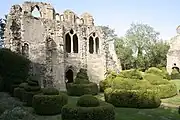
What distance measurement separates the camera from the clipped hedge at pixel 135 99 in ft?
61.6

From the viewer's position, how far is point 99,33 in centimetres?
4100

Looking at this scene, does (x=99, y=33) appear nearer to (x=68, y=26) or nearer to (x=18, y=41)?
Result: (x=68, y=26)

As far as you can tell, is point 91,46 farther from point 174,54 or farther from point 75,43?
point 174,54

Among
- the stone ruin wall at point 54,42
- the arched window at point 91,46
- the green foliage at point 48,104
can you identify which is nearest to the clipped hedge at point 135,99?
the green foliage at point 48,104

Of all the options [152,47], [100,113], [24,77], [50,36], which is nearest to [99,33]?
[50,36]

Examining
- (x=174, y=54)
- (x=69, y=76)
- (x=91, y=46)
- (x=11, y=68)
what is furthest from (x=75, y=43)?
(x=174, y=54)

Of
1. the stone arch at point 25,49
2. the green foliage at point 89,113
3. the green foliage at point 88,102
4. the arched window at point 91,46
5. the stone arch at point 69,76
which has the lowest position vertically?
the green foliage at point 89,113

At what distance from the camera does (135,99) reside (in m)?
18.9

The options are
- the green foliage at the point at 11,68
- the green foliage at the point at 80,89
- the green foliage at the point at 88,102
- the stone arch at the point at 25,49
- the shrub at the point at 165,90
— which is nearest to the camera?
the green foliage at the point at 88,102

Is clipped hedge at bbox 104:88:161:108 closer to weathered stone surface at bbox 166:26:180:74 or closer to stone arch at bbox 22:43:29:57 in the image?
stone arch at bbox 22:43:29:57

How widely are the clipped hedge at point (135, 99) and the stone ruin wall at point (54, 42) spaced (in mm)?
16405

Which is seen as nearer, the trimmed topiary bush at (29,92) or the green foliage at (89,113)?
the green foliage at (89,113)

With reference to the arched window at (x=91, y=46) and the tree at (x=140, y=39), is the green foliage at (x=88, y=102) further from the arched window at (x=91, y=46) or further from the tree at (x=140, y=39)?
the tree at (x=140, y=39)

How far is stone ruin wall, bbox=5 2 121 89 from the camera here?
110 ft
